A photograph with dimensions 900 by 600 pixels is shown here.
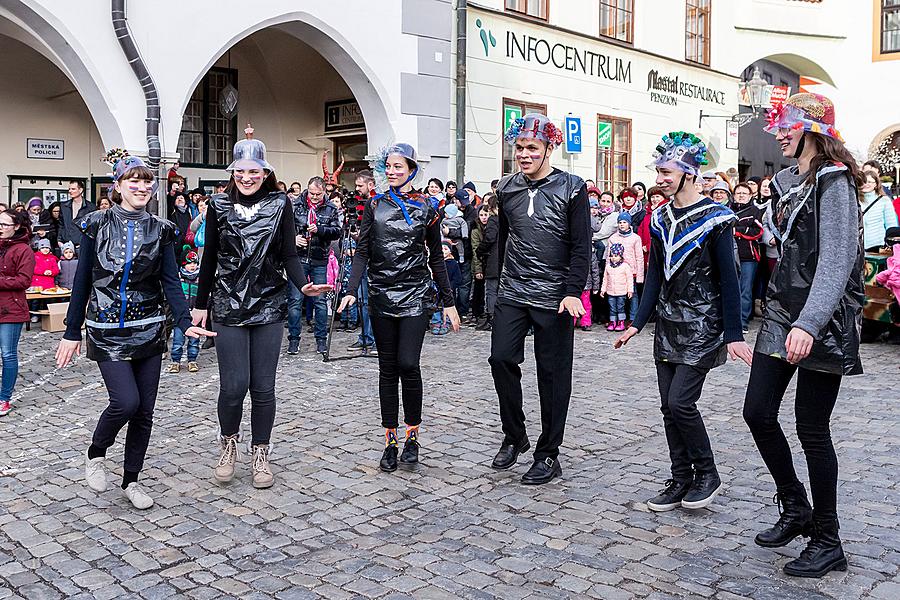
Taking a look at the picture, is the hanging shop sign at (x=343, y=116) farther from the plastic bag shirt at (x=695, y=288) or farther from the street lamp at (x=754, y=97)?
the plastic bag shirt at (x=695, y=288)

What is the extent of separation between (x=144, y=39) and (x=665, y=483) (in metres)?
10.2

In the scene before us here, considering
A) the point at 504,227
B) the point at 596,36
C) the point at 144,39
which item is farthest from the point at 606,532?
the point at 596,36

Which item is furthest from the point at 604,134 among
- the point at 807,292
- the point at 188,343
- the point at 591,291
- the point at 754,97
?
the point at 807,292

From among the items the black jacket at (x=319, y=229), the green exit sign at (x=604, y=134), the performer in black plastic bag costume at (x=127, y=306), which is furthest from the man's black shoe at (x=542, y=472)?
the green exit sign at (x=604, y=134)

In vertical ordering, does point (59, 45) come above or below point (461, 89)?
below

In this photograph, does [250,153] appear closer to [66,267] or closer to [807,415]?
[807,415]

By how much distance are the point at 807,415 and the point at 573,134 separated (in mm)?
14734

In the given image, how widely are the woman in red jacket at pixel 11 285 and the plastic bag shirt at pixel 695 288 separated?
17.2 ft

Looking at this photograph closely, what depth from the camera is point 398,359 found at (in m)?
5.72

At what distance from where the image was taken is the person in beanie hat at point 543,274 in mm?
5441

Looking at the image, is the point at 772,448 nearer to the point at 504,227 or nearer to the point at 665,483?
the point at 665,483

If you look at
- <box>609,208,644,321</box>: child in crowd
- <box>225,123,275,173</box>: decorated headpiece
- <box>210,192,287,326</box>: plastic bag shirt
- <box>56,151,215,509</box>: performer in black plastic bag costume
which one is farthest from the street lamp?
<box>56,151,215,509</box>: performer in black plastic bag costume

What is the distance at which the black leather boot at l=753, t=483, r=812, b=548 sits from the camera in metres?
4.38

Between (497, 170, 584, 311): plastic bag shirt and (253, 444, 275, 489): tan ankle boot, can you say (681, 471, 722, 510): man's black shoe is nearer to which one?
(497, 170, 584, 311): plastic bag shirt
